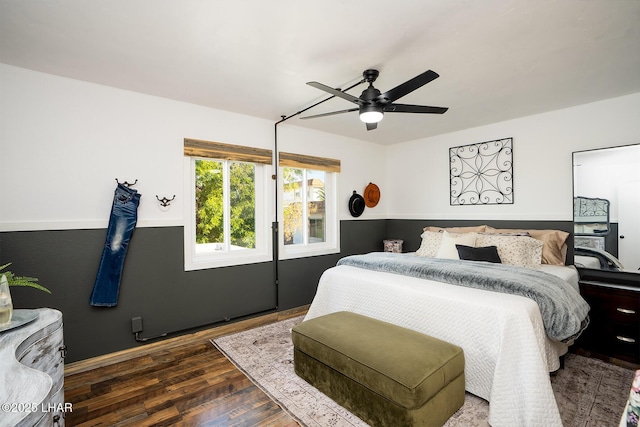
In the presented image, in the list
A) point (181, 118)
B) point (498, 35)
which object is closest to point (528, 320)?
point (498, 35)

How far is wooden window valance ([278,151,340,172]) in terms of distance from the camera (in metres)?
3.94

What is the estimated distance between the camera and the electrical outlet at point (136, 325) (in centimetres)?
287

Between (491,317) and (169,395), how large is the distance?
7.76ft

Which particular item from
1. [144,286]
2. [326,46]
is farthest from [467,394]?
[144,286]

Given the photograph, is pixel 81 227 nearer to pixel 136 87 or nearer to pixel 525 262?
pixel 136 87

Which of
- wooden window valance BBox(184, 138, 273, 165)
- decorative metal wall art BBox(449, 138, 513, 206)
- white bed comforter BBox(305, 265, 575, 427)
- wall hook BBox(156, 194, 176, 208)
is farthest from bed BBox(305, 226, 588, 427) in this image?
wall hook BBox(156, 194, 176, 208)

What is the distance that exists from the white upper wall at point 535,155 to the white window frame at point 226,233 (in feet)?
7.94

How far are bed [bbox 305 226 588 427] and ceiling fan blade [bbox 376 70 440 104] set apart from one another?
1519mm

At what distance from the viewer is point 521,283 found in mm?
2236

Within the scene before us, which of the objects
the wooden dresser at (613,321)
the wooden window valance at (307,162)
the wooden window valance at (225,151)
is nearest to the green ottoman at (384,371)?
the wooden dresser at (613,321)

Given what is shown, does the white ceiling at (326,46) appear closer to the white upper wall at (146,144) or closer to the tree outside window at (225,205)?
the white upper wall at (146,144)

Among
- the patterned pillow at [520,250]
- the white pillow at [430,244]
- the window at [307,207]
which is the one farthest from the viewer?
the window at [307,207]

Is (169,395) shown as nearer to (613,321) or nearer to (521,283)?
(521,283)

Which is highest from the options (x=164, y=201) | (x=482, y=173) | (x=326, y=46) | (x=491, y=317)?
(x=326, y=46)
